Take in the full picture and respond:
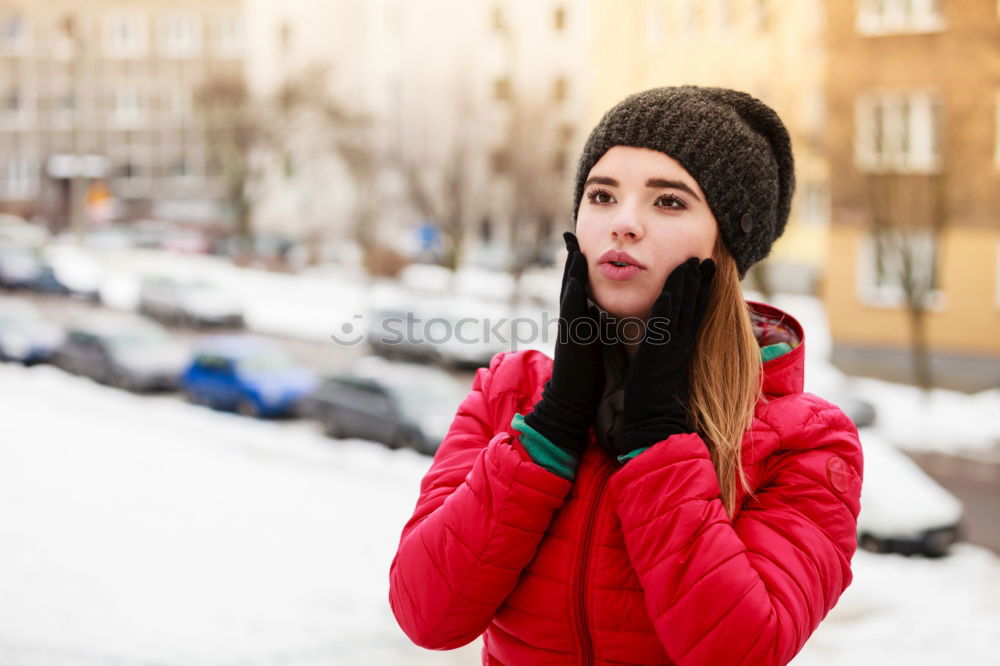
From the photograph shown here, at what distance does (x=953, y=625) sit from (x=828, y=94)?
13.5 meters

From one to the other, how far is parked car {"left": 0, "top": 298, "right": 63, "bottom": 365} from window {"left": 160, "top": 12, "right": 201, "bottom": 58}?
34.3m

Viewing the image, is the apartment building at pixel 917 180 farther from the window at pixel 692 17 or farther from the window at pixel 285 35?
the window at pixel 285 35

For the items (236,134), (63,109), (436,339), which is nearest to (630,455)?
(436,339)

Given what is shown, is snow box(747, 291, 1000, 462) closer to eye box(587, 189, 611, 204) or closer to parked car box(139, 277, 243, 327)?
eye box(587, 189, 611, 204)

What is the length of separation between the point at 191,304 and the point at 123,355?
27.7 feet

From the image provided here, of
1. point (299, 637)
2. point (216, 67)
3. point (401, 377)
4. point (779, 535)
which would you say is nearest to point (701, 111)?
Answer: point (779, 535)

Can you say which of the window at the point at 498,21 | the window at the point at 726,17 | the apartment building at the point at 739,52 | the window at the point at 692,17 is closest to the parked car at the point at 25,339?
the apartment building at the point at 739,52

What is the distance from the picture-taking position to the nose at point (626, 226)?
5.63 ft

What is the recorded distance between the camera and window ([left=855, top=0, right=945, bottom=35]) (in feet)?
61.3

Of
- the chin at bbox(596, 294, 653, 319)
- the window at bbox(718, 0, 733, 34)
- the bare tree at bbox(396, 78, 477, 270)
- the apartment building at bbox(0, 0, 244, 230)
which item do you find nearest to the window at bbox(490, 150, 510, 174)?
the bare tree at bbox(396, 78, 477, 270)

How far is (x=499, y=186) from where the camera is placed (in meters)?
25.0

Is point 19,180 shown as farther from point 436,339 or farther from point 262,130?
point 436,339

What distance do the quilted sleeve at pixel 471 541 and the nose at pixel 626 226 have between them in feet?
1.33

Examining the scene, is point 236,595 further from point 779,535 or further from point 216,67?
point 216,67
